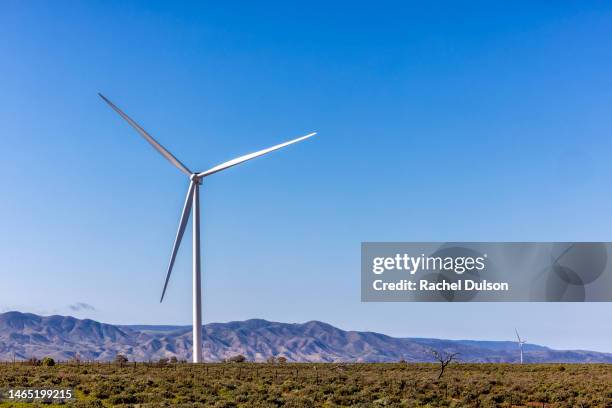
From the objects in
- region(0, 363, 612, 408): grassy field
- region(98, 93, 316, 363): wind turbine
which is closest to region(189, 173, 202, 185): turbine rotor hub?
region(98, 93, 316, 363): wind turbine

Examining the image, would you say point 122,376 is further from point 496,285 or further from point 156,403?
point 496,285

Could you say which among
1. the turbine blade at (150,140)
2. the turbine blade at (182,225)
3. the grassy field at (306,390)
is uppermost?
the turbine blade at (150,140)

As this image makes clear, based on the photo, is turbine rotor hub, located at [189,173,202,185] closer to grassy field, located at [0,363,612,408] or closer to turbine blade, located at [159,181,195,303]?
turbine blade, located at [159,181,195,303]

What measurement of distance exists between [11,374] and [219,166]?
38.4m

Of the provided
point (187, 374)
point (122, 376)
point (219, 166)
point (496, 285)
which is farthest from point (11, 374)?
point (496, 285)

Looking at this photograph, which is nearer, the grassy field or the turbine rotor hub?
the grassy field

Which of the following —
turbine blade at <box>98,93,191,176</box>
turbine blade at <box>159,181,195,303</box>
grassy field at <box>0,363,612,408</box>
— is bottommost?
grassy field at <box>0,363,612,408</box>

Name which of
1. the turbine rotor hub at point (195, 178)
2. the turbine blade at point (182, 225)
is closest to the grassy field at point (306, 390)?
the turbine blade at point (182, 225)

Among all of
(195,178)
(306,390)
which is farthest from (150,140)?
(306,390)

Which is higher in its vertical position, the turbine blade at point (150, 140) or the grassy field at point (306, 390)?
the turbine blade at point (150, 140)

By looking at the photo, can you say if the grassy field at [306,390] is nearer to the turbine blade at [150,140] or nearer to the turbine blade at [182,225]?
the turbine blade at [182,225]

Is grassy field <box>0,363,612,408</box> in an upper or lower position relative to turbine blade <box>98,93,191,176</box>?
lower

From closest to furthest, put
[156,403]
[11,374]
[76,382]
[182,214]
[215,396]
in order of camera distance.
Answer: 1. [156,403]
2. [215,396]
3. [76,382]
4. [11,374]
5. [182,214]

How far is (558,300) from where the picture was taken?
99.8 meters
